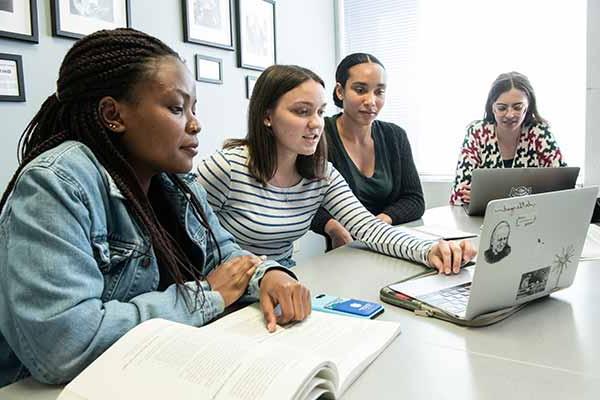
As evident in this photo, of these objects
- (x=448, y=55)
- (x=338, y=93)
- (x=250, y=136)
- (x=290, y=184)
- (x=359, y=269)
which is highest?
(x=448, y=55)

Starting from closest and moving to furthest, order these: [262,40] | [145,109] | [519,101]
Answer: [145,109] < [519,101] < [262,40]

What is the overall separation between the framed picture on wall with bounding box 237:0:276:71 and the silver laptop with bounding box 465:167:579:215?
1.47 meters

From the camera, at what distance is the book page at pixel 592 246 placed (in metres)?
1.35

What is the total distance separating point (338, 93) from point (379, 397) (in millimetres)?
1671

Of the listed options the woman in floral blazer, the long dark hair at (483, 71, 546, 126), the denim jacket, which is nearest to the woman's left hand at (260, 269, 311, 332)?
the denim jacket

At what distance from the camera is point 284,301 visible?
2.94ft

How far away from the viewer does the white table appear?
67cm

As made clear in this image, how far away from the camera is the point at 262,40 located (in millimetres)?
2869

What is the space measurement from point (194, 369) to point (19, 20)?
150cm

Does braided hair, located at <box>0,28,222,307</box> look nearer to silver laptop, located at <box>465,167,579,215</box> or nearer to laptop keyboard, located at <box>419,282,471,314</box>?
laptop keyboard, located at <box>419,282,471,314</box>

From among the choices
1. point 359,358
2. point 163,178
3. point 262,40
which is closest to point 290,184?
point 163,178

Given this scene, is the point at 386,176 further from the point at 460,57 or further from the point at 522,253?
the point at 460,57

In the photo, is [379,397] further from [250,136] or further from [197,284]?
[250,136]

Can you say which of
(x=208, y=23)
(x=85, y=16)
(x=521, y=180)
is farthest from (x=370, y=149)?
(x=85, y=16)
